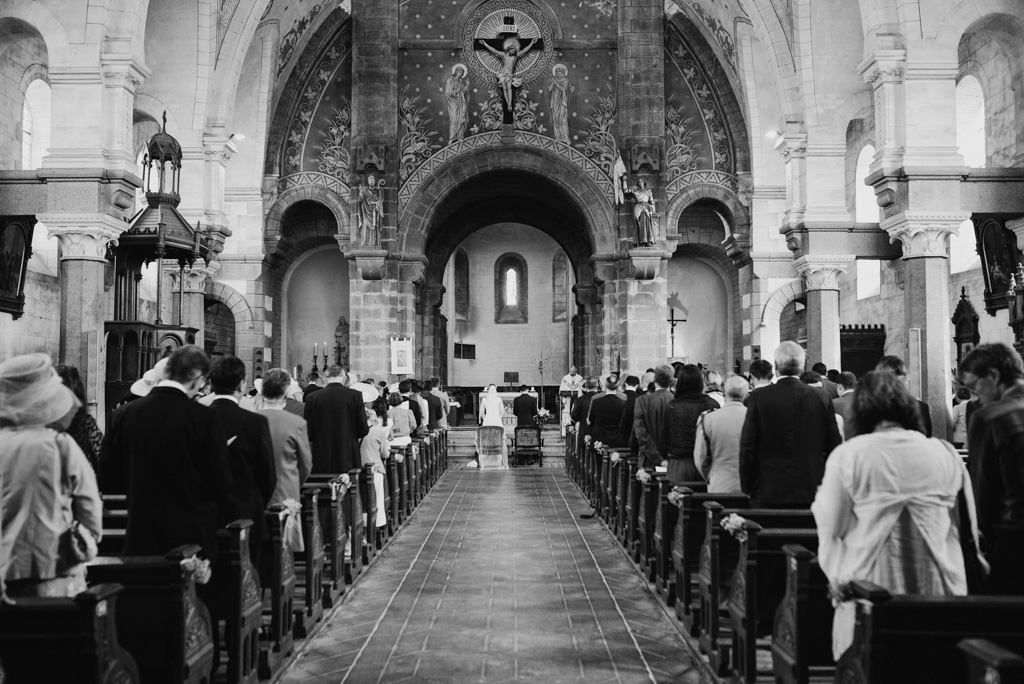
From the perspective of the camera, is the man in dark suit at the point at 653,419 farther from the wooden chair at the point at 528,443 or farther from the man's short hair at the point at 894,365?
the wooden chair at the point at 528,443

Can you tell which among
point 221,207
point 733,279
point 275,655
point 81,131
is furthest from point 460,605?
point 733,279

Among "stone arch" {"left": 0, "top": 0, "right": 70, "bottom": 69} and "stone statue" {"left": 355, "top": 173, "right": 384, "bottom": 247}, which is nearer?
"stone arch" {"left": 0, "top": 0, "right": 70, "bottom": 69}

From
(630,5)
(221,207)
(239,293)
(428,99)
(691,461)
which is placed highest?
(630,5)

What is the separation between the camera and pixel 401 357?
71.9 feet

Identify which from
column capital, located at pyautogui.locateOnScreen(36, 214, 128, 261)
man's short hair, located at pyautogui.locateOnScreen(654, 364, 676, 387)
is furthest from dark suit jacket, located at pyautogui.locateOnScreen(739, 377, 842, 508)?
column capital, located at pyautogui.locateOnScreen(36, 214, 128, 261)

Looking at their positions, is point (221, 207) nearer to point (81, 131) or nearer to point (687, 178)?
point (81, 131)

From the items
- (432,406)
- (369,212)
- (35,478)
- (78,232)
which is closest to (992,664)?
(35,478)

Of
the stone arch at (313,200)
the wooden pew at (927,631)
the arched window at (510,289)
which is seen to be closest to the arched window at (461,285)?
the arched window at (510,289)

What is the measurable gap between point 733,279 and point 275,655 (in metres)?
23.6

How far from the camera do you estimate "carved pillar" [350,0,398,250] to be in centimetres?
2223

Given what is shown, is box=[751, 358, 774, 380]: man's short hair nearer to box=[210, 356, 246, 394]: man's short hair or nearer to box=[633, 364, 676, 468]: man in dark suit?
box=[633, 364, 676, 468]: man in dark suit

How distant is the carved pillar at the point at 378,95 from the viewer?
72.9 feet

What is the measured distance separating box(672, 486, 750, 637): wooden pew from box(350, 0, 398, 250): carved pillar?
17.0 metres

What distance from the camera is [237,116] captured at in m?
22.5
